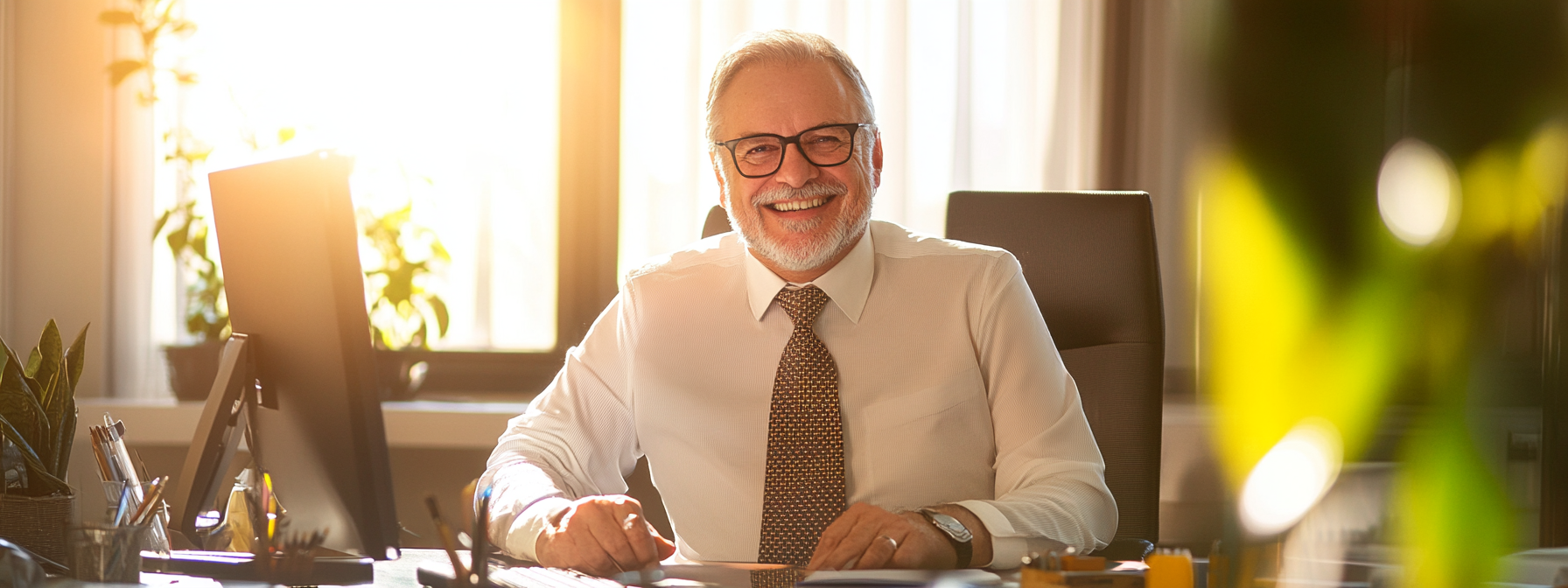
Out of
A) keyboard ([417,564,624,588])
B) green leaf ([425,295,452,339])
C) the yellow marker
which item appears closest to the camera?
the yellow marker

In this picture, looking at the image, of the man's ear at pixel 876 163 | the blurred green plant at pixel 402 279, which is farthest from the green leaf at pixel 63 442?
the blurred green plant at pixel 402 279

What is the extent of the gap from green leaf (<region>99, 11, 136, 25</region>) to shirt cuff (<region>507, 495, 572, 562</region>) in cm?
182

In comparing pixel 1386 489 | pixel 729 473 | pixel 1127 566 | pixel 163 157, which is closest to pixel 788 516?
pixel 729 473

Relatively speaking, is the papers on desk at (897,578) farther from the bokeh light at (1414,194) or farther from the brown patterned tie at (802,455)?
the bokeh light at (1414,194)

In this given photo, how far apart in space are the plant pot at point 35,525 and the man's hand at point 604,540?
0.46 m

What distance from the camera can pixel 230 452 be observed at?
1166 millimetres

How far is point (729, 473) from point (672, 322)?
23cm

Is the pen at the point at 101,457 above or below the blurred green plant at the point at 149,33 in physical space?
below

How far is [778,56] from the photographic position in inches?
56.4

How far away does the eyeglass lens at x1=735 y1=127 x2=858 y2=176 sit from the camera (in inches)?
56.1

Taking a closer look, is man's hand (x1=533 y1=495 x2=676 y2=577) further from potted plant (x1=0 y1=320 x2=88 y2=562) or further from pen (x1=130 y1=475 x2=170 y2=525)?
potted plant (x1=0 y1=320 x2=88 y2=562)

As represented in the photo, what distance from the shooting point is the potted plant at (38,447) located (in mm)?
1040

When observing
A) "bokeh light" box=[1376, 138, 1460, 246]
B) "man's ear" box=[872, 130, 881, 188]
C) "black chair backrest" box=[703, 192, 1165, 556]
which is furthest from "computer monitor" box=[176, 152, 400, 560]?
"bokeh light" box=[1376, 138, 1460, 246]

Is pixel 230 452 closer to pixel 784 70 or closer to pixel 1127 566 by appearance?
pixel 784 70
